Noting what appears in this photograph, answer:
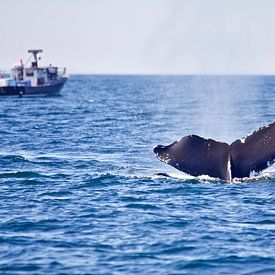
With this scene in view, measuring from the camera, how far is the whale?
19.8 meters

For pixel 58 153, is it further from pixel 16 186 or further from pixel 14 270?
pixel 14 270

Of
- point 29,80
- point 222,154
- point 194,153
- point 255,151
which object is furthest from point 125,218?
point 29,80

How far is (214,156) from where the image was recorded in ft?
67.8

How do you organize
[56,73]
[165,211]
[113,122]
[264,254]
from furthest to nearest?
[56,73]
[113,122]
[165,211]
[264,254]

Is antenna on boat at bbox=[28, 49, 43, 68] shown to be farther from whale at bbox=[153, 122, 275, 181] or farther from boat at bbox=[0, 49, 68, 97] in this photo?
whale at bbox=[153, 122, 275, 181]

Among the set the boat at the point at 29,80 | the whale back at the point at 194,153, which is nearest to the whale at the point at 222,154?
the whale back at the point at 194,153

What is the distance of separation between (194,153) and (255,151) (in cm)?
178

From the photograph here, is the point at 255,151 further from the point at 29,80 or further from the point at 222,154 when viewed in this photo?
the point at 29,80

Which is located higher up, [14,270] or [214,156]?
[214,156]

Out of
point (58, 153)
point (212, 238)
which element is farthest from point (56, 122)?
point (212, 238)

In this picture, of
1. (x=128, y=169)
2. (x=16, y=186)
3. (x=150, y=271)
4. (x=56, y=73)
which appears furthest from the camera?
(x=56, y=73)

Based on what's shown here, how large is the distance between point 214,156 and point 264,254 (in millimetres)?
5726

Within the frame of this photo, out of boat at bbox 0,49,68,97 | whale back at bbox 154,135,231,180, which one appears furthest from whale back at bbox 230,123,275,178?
boat at bbox 0,49,68,97

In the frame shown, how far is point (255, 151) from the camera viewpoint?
19.9 metres
